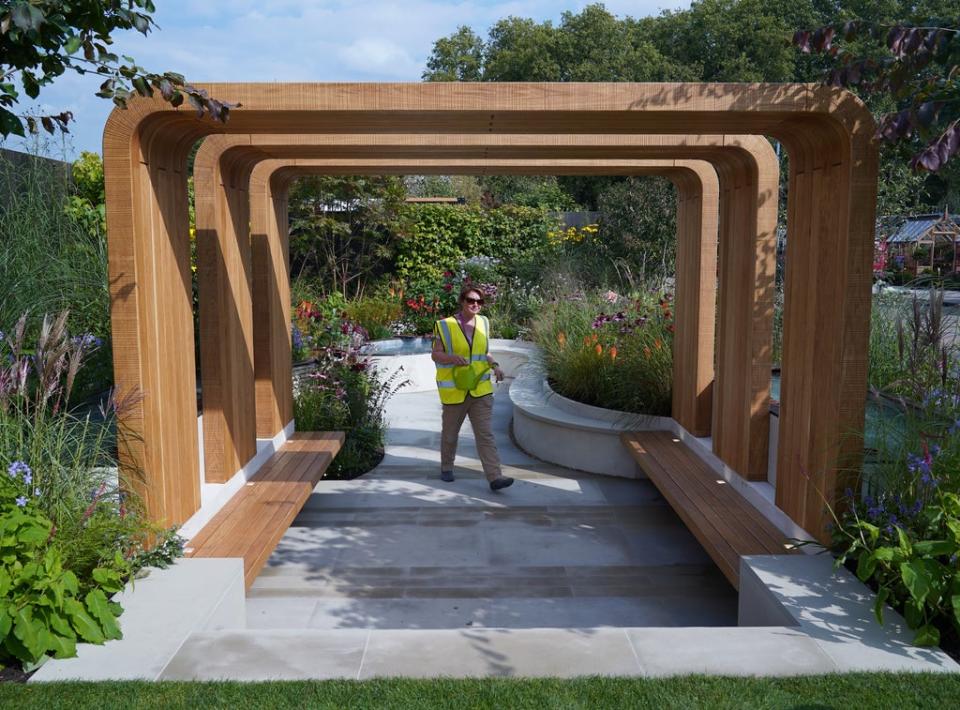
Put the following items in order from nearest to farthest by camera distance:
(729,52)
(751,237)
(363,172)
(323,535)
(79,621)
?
(79,621) < (751,237) < (323,535) < (363,172) < (729,52)

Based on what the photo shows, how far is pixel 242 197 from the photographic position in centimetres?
587

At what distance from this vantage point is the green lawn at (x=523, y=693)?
9.34 feet

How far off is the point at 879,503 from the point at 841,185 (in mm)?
1545

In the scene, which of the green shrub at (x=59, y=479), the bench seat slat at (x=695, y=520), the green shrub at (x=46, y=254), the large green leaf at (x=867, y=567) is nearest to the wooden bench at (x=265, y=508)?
the green shrub at (x=59, y=479)

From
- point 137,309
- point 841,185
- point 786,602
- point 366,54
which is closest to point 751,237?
point 841,185

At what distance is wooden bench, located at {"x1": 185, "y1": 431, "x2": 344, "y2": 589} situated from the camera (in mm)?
A: 4422

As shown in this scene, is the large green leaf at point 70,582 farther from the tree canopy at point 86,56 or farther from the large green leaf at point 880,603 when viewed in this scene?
the large green leaf at point 880,603

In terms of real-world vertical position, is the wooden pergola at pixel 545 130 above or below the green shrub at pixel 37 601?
above

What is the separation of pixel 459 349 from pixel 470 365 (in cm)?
16

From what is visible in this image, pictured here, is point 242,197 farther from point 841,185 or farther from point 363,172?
point 841,185

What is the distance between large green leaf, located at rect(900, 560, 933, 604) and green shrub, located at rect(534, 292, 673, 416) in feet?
14.4

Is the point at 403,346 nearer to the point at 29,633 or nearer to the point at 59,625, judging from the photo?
the point at 59,625

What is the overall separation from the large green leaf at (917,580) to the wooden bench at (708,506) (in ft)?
3.18

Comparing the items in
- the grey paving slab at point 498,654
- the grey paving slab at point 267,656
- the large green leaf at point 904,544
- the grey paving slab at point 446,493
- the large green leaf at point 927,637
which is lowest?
the grey paving slab at point 446,493
